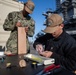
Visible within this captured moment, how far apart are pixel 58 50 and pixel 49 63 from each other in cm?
27

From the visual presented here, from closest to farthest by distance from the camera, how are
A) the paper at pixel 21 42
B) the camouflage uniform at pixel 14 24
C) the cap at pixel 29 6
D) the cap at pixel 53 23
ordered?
the cap at pixel 53 23 < the paper at pixel 21 42 < the cap at pixel 29 6 < the camouflage uniform at pixel 14 24

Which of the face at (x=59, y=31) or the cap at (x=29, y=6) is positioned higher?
the cap at (x=29, y=6)

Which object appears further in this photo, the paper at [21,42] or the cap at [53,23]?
the paper at [21,42]

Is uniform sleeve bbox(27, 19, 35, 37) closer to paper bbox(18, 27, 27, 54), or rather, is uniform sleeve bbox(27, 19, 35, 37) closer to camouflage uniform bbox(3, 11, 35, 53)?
camouflage uniform bbox(3, 11, 35, 53)

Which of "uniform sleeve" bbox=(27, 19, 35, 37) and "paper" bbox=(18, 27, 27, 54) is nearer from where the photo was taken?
"paper" bbox=(18, 27, 27, 54)

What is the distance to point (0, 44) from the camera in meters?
12.2

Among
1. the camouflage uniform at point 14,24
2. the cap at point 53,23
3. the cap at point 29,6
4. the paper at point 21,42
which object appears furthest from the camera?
the camouflage uniform at point 14,24

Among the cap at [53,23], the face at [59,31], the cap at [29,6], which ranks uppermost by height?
the cap at [29,6]

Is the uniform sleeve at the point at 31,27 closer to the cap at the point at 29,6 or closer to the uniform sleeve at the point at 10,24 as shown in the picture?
the uniform sleeve at the point at 10,24

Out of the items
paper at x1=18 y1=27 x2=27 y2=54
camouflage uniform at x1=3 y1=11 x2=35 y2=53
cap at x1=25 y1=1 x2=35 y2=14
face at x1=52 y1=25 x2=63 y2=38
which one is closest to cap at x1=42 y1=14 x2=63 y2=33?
face at x1=52 y1=25 x2=63 y2=38

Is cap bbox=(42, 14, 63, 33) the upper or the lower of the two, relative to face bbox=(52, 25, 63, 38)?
upper

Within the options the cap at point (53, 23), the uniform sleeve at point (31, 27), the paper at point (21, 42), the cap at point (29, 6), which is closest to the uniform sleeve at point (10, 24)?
the uniform sleeve at point (31, 27)

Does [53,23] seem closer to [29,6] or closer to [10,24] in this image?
[29,6]

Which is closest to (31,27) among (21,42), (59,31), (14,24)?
(14,24)
